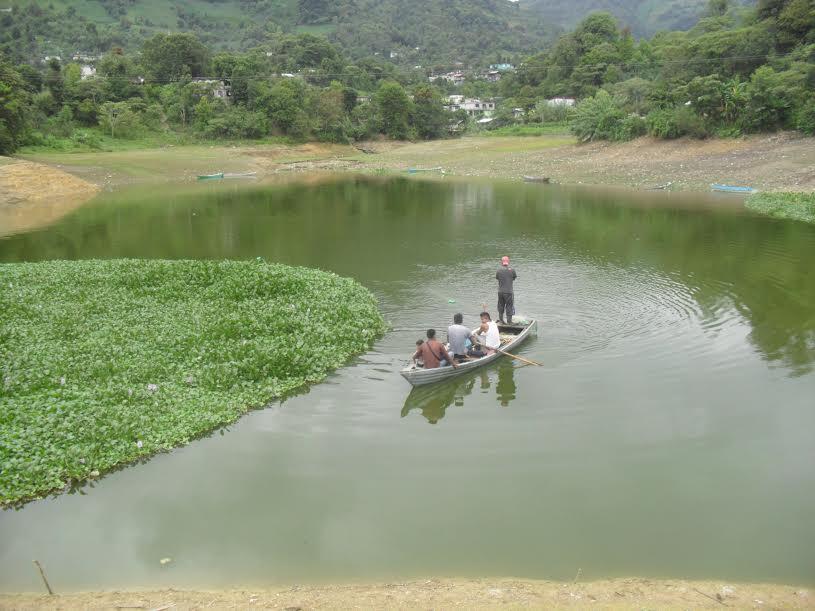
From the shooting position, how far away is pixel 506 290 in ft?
62.4

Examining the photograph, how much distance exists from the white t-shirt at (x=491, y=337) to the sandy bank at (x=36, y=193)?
1406 inches

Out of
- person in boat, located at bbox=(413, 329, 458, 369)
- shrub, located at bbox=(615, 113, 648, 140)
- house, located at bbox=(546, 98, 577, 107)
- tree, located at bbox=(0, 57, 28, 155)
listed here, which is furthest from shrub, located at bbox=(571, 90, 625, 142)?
person in boat, located at bbox=(413, 329, 458, 369)

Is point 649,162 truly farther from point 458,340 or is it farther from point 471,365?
point 471,365

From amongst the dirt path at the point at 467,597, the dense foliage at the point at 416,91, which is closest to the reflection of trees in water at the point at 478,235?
the dirt path at the point at 467,597

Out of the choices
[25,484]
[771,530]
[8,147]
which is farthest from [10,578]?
[8,147]

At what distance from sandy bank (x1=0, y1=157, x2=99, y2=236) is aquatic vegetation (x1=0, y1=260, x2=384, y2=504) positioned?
24260mm

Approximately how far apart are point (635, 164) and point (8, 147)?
60144 mm

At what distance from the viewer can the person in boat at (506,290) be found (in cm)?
1878

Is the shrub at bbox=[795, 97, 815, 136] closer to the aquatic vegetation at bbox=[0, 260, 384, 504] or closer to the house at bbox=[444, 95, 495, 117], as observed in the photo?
the aquatic vegetation at bbox=[0, 260, 384, 504]

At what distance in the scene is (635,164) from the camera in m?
59.7

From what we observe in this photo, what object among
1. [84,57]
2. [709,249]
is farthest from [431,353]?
[84,57]

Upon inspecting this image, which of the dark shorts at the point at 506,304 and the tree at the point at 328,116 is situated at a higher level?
the tree at the point at 328,116

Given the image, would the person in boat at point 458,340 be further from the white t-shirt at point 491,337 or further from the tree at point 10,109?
the tree at point 10,109

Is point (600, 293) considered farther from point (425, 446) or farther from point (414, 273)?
point (425, 446)
